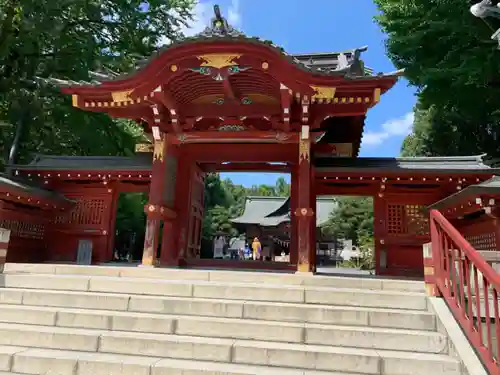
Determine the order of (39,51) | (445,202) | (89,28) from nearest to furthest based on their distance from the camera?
(445,202), (39,51), (89,28)

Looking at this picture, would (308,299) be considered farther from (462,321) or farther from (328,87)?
(328,87)

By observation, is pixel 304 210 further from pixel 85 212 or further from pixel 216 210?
pixel 216 210

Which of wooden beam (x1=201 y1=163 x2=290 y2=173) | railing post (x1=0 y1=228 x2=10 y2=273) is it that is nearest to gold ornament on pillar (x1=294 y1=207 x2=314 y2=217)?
wooden beam (x1=201 y1=163 x2=290 y2=173)

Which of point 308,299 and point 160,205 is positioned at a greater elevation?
point 160,205

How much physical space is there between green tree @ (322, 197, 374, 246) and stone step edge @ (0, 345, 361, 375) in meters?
21.7

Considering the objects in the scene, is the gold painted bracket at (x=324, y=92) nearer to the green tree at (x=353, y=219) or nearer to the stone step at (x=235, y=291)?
the stone step at (x=235, y=291)

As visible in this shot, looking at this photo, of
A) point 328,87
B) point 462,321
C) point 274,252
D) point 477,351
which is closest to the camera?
point 477,351

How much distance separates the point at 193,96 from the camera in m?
8.66

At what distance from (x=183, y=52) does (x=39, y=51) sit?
9.83 meters

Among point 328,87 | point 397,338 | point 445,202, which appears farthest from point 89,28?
point 397,338

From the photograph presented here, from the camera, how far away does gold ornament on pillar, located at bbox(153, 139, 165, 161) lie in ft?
28.2

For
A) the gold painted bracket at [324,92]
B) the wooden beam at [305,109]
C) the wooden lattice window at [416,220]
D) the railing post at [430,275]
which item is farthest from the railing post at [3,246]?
the wooden lattice window at [416,220]

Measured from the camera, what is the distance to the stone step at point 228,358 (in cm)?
353

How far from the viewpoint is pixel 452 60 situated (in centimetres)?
1266
